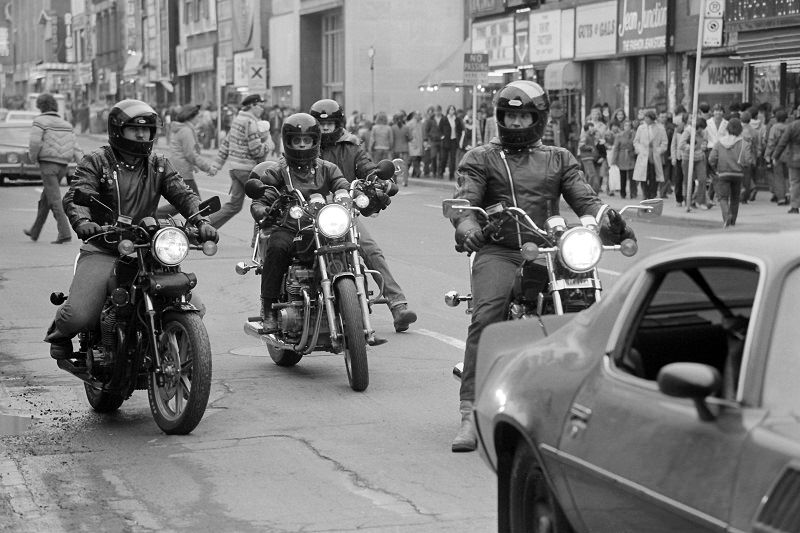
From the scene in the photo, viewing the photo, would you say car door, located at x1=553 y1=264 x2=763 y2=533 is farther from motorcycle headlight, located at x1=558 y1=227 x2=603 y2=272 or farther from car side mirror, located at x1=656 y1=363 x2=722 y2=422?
motorcycle headlight, located at x1=558 y1=227 x2=603 y2=272

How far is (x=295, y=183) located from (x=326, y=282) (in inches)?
40.8

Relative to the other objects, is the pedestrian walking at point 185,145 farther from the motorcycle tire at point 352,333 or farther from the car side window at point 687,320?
the car side window at point 687,320

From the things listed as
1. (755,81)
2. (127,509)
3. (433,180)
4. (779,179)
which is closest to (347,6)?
(433,180)

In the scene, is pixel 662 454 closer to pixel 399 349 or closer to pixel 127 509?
pixel 127 509

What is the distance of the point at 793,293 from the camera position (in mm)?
3707

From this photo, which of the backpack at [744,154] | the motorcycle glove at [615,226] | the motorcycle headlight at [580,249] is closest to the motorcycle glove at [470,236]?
the motorcycle headlight at [580,249]

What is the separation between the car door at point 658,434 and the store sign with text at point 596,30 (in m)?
32.1

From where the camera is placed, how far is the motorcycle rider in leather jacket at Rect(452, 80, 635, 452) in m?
7.34

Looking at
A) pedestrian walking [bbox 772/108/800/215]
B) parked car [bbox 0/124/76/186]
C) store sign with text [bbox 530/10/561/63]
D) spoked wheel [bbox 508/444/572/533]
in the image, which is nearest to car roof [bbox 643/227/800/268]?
spoked wheel [bbox 508/444/572/533]

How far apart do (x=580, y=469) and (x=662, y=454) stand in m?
0.49

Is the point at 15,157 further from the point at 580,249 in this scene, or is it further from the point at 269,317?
the point at 580,249

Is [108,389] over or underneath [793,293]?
underneath

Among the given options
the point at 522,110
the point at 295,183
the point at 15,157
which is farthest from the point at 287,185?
the point at 15,157

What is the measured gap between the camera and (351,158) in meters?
11.2
